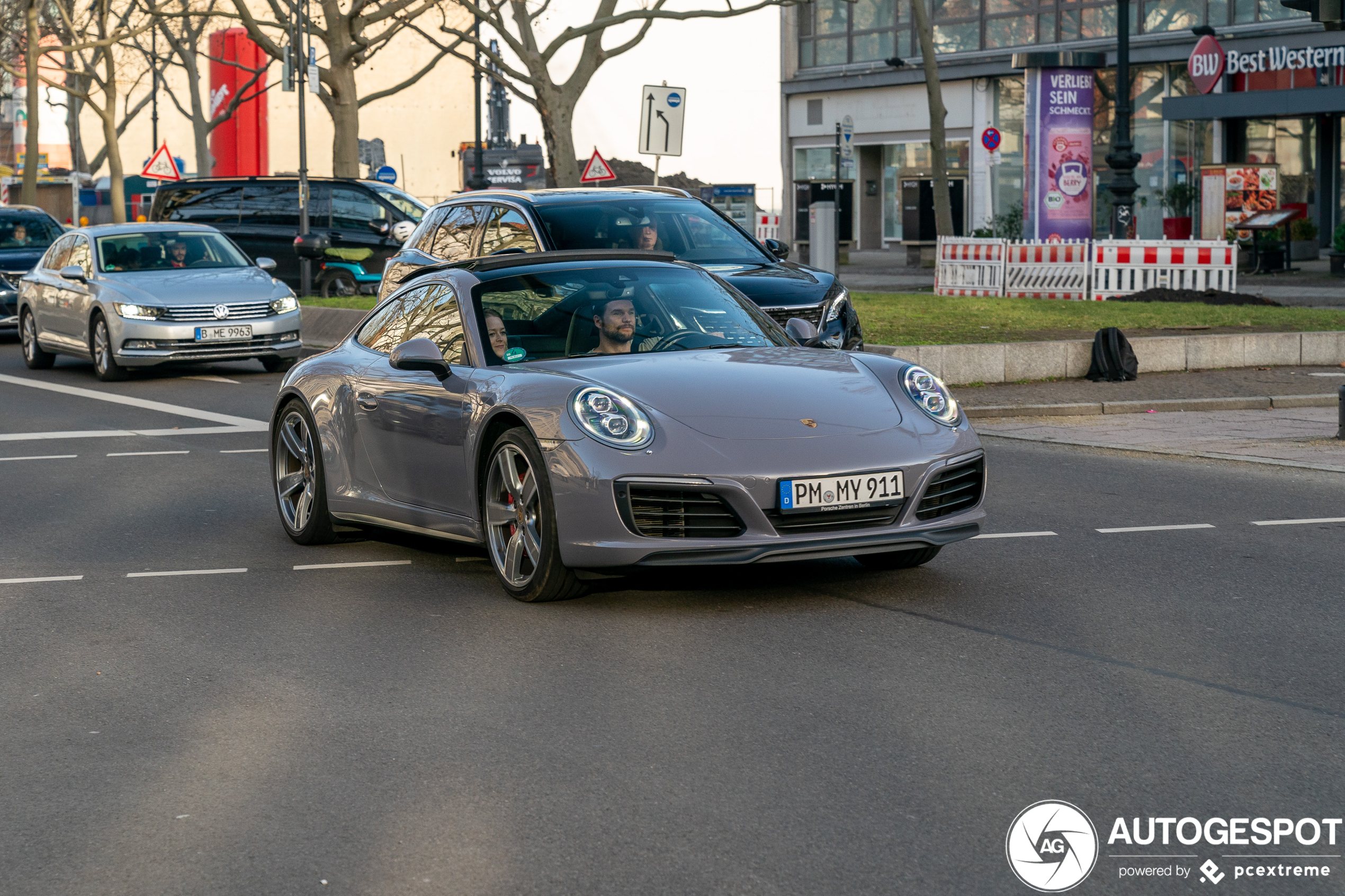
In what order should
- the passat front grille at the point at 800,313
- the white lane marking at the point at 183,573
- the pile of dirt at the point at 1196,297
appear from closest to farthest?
the white lane marking at the point at 183,573, the passat front grille at the point at 800,313, the pile of dirt at the point at 1196,297

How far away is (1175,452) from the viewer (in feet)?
37.8

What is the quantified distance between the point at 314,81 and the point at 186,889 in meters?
31.7

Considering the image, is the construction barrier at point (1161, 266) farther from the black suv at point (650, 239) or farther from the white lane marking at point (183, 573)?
the white lane marking at point (183, 573)

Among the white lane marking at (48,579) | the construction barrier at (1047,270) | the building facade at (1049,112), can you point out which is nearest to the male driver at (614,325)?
the white lane marking at (48,579)

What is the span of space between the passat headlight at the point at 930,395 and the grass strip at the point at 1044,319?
8.71 meters

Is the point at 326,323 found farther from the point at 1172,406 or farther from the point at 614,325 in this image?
the point at 614,325

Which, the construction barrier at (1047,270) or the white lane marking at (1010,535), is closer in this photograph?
the white lane marking at (1010,535)

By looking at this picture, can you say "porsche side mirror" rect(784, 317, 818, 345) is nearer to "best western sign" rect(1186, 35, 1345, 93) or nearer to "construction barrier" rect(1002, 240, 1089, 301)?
"construction barrier" rect(1002, 240, 1089, 301)

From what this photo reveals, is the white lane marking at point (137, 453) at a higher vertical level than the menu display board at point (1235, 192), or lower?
lower

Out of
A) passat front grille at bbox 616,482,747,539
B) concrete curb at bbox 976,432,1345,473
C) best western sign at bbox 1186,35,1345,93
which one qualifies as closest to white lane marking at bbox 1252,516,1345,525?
concrete curb at bbox 976,432,1345,473

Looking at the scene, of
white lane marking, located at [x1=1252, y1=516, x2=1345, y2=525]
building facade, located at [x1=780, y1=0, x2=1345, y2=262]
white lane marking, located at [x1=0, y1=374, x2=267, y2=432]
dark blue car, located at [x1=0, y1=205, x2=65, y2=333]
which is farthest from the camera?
building facade, located at [x1=780, y1=0, x2=1345, y2=262]

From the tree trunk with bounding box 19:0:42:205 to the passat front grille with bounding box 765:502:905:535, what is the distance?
1534 inches

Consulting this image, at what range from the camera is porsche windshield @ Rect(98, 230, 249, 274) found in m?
19.2

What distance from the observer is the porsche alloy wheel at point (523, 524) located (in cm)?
669
